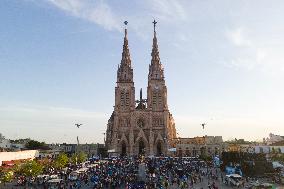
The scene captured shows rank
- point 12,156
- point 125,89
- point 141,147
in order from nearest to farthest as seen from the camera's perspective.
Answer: point 12,156, point 141,147, point 125,89

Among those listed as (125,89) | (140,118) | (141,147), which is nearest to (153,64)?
(125,89)

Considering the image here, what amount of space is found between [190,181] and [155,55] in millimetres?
54707

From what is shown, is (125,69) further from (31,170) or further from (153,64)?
(31,170)

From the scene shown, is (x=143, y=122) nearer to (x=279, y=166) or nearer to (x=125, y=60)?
(x=125, y=60)

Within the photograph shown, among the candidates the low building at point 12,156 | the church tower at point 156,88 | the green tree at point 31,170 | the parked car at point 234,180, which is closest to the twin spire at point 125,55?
the church tower at point 156,88

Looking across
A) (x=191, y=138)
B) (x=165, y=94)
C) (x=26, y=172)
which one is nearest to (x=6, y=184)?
(x=26, y=172)

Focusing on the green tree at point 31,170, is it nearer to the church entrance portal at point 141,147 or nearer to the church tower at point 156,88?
the church entrance portal at point 141,147

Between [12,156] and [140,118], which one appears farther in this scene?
[140,118]

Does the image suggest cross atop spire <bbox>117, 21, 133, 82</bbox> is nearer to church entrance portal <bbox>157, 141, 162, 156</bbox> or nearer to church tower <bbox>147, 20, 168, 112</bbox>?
church tower <bbox>147, 20, 168, 112</bbox>

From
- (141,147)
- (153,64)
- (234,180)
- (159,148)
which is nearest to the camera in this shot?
(234,180)

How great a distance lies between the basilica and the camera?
285 feet

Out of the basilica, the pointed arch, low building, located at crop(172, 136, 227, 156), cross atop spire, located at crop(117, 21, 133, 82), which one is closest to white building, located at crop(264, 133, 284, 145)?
low building, located at crop(172, 136, 227, 156)

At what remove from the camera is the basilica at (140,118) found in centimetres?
8694

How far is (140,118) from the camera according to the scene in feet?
295
